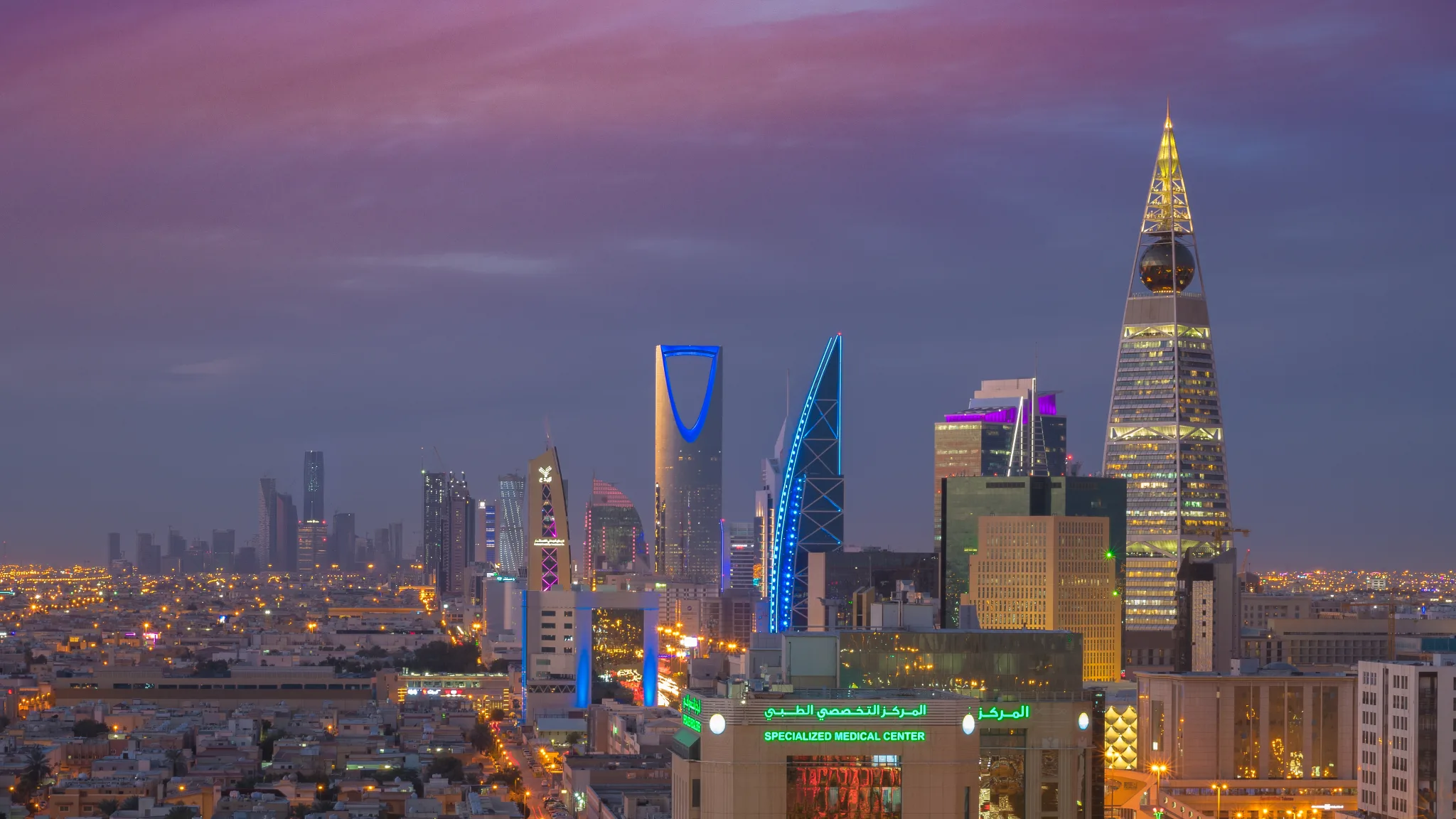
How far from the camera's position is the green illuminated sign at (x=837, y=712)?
37750 mm

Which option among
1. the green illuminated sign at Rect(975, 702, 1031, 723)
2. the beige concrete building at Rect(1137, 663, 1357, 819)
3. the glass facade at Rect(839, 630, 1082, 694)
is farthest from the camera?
the beige concrete building at Rect(1137, 663, 1357, 819)

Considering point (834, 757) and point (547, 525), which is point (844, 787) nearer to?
point (834, 757)

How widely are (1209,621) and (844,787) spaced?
92.4 meters

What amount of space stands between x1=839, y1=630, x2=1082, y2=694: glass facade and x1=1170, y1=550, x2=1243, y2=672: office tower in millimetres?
70911

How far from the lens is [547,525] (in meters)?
172

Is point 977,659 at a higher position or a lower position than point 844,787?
higher

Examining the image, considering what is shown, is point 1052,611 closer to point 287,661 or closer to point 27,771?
point 27,771

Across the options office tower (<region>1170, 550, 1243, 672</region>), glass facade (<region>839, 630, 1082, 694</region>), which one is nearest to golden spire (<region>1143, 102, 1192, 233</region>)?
office tower (<region>1170, 550, 1243, 672</region>)

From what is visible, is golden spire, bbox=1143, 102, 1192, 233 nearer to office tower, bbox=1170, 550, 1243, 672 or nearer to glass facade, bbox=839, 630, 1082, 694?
office tower, bbox=1170, 550, 1243, 672

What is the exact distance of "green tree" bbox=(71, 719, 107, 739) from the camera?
14350 cm

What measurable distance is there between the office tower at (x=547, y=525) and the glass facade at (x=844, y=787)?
13324cm

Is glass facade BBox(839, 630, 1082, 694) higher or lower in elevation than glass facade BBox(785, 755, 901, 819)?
higher

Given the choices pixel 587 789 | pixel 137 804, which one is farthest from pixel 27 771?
pixel 587 789

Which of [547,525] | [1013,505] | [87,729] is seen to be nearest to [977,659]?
[1013,505]
